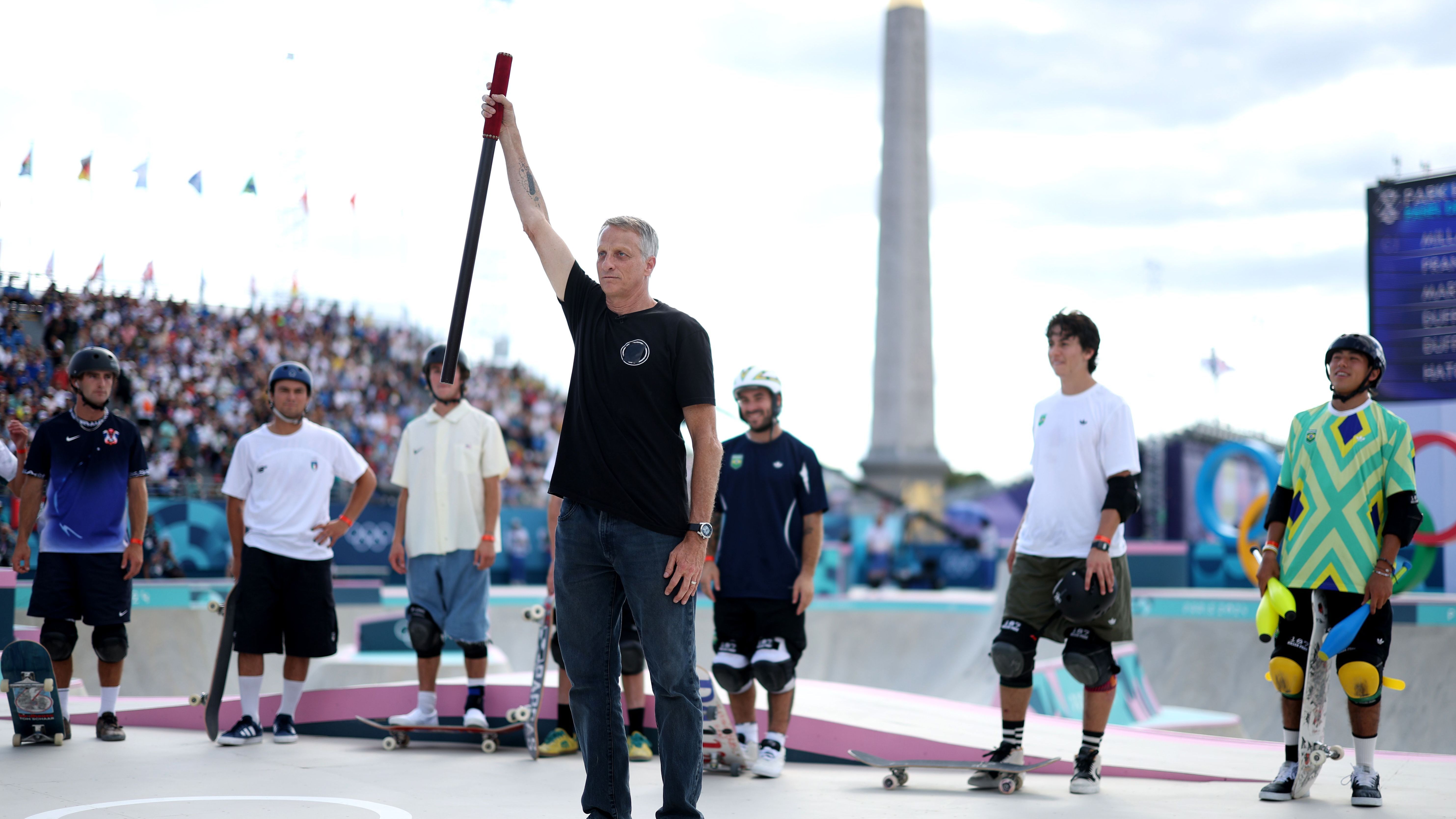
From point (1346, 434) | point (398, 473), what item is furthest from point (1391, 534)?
point (398, 473)

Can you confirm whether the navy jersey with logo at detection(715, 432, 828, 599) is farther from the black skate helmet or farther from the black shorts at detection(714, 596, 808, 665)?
the black skate helmet

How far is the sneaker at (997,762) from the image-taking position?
5.18 metres

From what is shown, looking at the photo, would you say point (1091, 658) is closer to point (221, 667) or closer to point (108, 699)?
point (221, 667)

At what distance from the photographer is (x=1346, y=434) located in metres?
4.98

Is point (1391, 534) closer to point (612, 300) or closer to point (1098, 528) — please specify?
point (1098, 528)

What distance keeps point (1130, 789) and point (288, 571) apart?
4354 millimetres

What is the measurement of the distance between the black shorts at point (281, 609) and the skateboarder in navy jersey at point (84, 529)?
0.67 meters

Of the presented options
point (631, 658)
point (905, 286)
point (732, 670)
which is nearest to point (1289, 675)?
point (732, 670)

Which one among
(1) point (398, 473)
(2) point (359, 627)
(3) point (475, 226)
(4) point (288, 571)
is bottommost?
(2) point (359, 627)

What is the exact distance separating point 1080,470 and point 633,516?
259 centimetres

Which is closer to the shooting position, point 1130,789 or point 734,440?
point 1130,789

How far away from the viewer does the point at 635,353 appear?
11.4ft

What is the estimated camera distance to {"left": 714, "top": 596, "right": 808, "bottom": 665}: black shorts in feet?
18.4

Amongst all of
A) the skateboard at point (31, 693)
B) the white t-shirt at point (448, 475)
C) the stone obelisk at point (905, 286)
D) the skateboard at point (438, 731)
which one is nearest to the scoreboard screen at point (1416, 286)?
the white t-shirt at point (448, 475)
